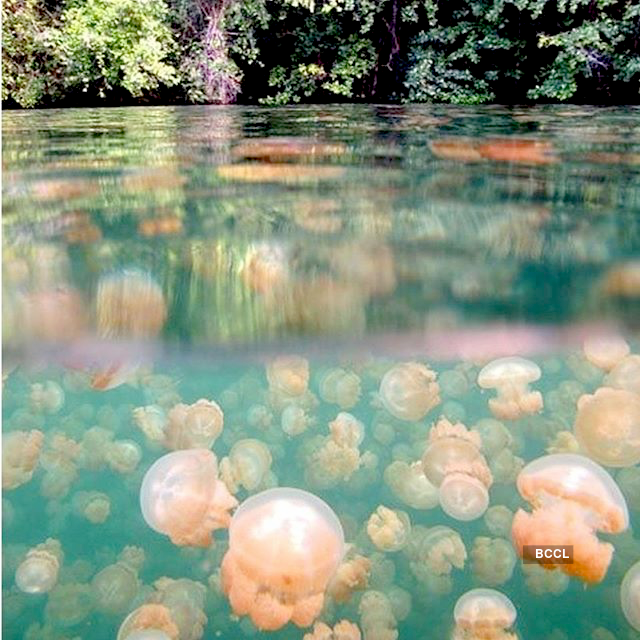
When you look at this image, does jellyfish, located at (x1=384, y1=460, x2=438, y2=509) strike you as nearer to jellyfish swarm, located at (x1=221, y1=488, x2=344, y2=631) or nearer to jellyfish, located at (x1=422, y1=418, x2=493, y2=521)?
jellyfish, located at (x1=422, y1=418, x2=493, y2=521)

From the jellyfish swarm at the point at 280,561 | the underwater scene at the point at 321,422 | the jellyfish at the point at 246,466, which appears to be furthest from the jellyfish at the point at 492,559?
the jellyfish at the point at 246,466

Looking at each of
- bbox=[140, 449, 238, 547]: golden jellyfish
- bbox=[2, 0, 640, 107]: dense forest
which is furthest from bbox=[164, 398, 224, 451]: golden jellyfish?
bbox=[2, 0, 640, 107]: dense forest

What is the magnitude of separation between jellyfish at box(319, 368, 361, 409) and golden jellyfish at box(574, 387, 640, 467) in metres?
0.52

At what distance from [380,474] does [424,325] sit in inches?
21.7

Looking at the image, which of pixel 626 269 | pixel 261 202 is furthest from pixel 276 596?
pixel 261 202

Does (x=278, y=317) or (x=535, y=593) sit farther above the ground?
(x=278, y=317)

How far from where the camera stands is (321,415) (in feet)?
6.09

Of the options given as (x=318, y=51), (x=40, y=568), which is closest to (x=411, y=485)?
(x=40, y=568)

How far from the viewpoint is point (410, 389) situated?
63.7 inches

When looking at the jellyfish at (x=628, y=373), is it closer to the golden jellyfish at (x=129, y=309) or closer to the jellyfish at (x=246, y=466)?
the jellyfish at (x=246, y=466)

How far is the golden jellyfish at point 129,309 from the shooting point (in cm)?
142

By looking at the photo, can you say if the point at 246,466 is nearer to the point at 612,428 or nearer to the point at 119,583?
the point at 119,583

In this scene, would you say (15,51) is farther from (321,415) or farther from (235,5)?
(321,415)

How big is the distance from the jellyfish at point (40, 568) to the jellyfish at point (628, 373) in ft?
4.25
